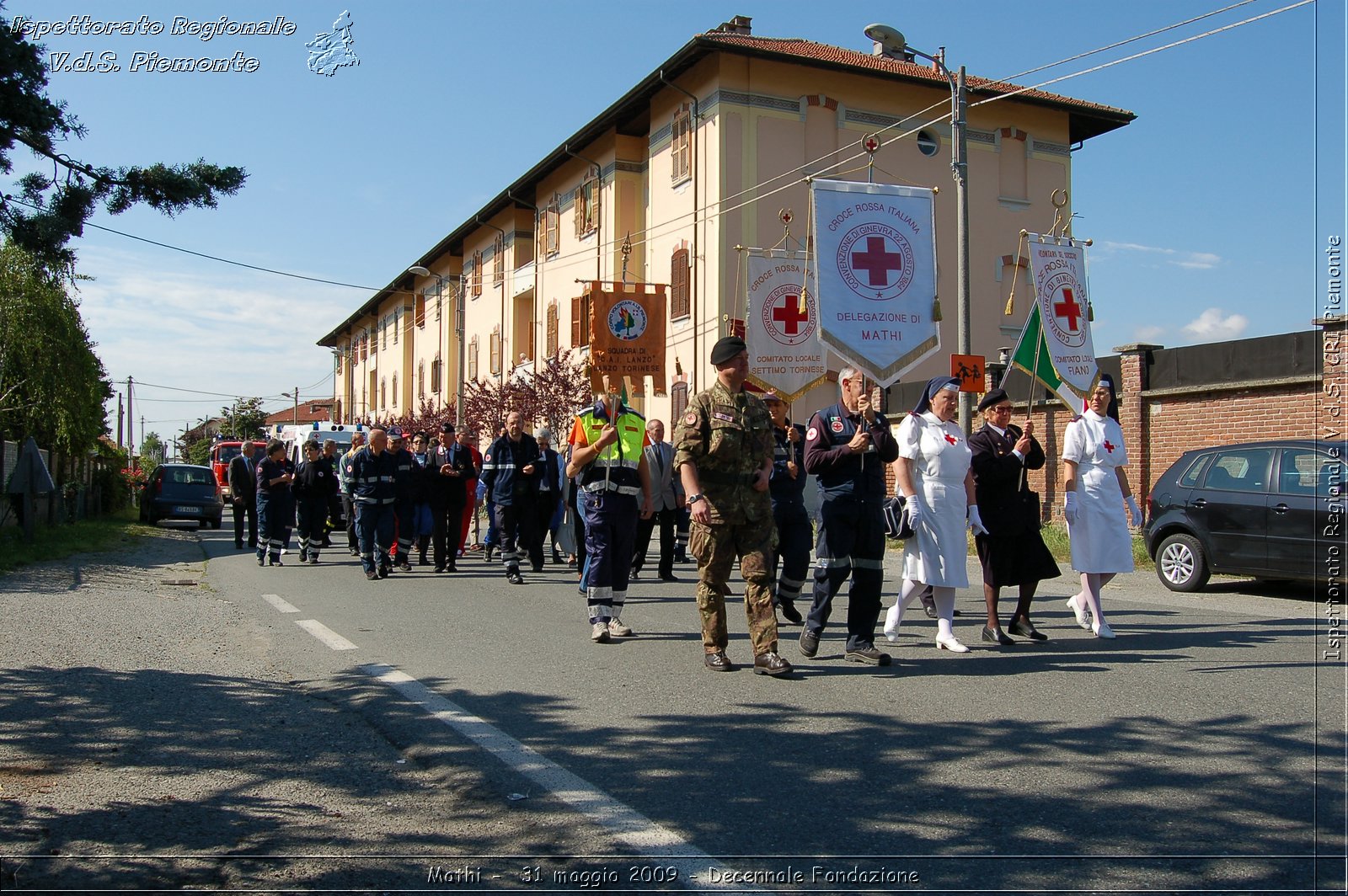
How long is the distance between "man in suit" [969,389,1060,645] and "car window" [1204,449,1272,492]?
445cm

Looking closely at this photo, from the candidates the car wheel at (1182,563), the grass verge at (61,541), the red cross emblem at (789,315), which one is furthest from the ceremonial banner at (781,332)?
the grass verge at (61,541)

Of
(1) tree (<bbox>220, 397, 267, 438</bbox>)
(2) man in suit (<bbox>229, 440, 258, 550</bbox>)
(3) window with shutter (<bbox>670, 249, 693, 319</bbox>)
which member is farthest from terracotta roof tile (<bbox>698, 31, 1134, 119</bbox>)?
(1) tree (<bbox>220, 397, 267, 438</bbox>)

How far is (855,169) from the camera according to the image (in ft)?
99.2

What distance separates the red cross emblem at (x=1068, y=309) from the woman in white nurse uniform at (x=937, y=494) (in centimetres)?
532

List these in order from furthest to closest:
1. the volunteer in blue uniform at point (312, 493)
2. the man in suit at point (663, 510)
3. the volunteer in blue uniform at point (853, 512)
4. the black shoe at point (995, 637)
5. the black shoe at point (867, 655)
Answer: the volunteer in blue uniform at point (312, 493)
the man in suit at point (663, 510)
the black shoe at point (995, 637)
the volunteer in blue uniform at point (853, 512)
the black shoe at point (867, 655)

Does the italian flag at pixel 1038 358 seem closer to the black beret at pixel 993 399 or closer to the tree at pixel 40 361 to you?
the black beret at pixel 993 399

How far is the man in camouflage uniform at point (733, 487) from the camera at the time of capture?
22.6ft

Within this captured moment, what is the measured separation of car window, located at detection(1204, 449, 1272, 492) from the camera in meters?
11.7

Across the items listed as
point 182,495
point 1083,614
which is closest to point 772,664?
point 1083,614

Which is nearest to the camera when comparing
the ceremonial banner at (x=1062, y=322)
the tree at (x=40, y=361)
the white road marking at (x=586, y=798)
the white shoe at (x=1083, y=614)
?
the white road marking at (x=586, y=798)

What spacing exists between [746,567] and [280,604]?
6173 mm

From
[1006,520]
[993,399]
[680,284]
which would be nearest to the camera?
[1006,520]

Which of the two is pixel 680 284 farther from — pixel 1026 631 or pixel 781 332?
pixel 1026 631

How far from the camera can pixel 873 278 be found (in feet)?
35.4
